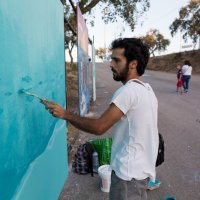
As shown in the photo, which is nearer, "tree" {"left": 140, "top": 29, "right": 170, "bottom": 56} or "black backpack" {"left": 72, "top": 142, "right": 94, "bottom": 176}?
"black backpack" {"left": 72, "top": 142, "right": 94, "bottom": 176}

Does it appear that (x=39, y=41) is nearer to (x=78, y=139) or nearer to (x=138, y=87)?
(x=138, y=87)

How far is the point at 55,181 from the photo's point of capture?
313 centimetres

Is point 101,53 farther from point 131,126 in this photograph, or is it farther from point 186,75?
point 131,126

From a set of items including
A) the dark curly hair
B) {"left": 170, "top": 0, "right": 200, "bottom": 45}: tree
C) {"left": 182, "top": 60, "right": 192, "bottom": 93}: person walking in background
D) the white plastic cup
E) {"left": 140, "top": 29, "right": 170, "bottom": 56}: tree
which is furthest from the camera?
{"left": 140, "top": 29, "right": 170, "bottom": 56}: tree

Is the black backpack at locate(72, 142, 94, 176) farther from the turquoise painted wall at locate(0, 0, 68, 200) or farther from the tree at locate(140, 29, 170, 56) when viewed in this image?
the tree at locate(140, 29, 170, 56)

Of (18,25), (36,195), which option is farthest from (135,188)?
(18,25)

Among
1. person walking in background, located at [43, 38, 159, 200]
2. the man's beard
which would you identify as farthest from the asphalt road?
the man's beard

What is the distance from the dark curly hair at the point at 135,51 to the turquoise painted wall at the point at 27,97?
73 cm

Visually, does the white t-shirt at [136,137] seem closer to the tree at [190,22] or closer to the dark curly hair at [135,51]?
the dark curly hair at [135,51]

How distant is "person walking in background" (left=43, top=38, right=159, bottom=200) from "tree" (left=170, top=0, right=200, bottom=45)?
33.9 meters

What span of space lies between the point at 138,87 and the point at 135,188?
701 millimetres

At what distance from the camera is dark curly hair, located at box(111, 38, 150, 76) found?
195cm

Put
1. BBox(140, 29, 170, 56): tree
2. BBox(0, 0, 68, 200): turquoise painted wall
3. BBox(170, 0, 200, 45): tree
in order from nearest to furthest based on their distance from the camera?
BBox(0, 0, 68, 200): turquoise painted wall, BBox(170, 0, 200, 45): tree, BBox(140, 29, 170, 56): tree

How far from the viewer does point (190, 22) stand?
33.8m
